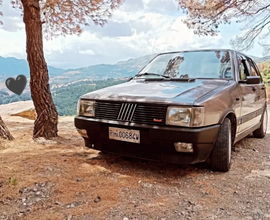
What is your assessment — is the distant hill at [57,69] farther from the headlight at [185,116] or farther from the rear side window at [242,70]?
the headlight at [185,116]

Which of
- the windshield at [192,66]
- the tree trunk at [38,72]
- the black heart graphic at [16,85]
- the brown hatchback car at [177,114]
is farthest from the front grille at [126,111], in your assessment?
the tree trunk at [38,72]

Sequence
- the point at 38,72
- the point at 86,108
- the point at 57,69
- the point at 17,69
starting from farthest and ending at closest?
the point at 57,69 < the point at 17,69 < the point at 38,72 < the point at 86,108

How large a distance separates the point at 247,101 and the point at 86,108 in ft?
7.70

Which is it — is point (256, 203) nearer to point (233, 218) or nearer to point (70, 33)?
point (233, 218)

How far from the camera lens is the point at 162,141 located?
2535 millimetres

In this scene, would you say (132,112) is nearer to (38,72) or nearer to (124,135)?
(124,135)

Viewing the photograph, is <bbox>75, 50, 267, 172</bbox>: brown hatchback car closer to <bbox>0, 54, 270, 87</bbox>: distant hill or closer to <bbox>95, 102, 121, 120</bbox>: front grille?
<bbox>95, 102, 121, 120</bbox>: front grille

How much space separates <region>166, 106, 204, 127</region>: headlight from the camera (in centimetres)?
246

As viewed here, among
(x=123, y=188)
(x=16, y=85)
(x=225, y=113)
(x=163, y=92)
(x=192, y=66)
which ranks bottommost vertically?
(x=123, y=188)

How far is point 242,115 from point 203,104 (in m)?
1.28

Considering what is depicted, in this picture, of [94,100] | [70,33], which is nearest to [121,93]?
[94,100]

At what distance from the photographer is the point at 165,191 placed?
7.88 feet

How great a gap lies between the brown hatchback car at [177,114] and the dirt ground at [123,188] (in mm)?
256

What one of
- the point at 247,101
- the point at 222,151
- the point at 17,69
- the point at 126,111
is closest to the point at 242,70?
the point at 247,101
